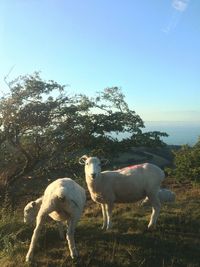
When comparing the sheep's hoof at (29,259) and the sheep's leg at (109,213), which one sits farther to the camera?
the sheep's leg at (109,213)

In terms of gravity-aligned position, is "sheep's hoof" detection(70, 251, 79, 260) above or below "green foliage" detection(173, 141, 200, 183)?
below

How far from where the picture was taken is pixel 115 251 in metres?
10.1

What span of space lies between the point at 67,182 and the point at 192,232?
341 cm

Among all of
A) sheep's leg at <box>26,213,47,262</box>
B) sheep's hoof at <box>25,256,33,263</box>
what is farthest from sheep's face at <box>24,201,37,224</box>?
sheep's hoof at <box>25,256,33,263</box>

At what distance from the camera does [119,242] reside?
10555mm

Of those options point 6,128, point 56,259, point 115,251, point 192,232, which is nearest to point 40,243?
point 56,259

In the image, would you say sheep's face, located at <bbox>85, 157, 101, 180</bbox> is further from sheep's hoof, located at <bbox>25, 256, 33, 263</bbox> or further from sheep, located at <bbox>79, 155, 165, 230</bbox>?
sheep's hoof, located at <bbox>25, 256, 33, 263</bbox>

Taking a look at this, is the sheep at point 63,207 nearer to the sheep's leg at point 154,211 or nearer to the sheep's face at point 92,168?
the sheep's face at point 92,168

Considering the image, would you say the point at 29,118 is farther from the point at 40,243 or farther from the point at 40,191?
the point at 40,243

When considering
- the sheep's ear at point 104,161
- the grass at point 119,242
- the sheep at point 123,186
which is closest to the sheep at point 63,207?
the grass at point 119,242

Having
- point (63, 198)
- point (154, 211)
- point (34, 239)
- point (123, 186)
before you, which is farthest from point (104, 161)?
point (34, 239)

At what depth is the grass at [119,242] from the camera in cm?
970

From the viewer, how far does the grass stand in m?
9.70

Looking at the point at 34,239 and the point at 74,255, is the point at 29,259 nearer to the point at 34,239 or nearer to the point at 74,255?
the point at 34,239
